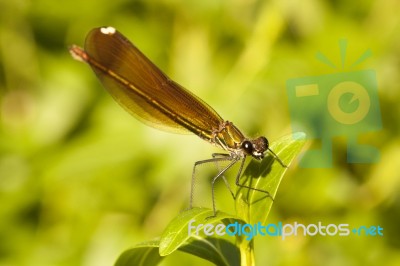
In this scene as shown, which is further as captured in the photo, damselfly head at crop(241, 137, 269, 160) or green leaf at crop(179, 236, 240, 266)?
damselfly head at crop(241, 137, 269, 160)

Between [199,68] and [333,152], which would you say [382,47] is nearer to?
[333,152]

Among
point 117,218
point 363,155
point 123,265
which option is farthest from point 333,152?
point 123,265

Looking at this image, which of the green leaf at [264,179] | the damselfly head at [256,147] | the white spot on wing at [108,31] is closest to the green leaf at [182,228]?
the green leaf at [264,179]

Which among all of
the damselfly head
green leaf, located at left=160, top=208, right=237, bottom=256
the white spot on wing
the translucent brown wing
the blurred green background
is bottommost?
green leaf, located at left=160, top=208, right=237, bottom=256

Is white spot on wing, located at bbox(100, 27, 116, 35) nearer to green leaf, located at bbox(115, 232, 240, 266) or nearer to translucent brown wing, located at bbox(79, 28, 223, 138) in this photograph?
translucent brown wing, located at bbox(79, 28, 223, 138)

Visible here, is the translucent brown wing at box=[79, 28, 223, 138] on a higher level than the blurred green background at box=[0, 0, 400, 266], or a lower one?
lower

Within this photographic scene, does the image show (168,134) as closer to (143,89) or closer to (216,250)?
(143,89)

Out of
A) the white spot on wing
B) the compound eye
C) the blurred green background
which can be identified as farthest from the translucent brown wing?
the blurred green background
